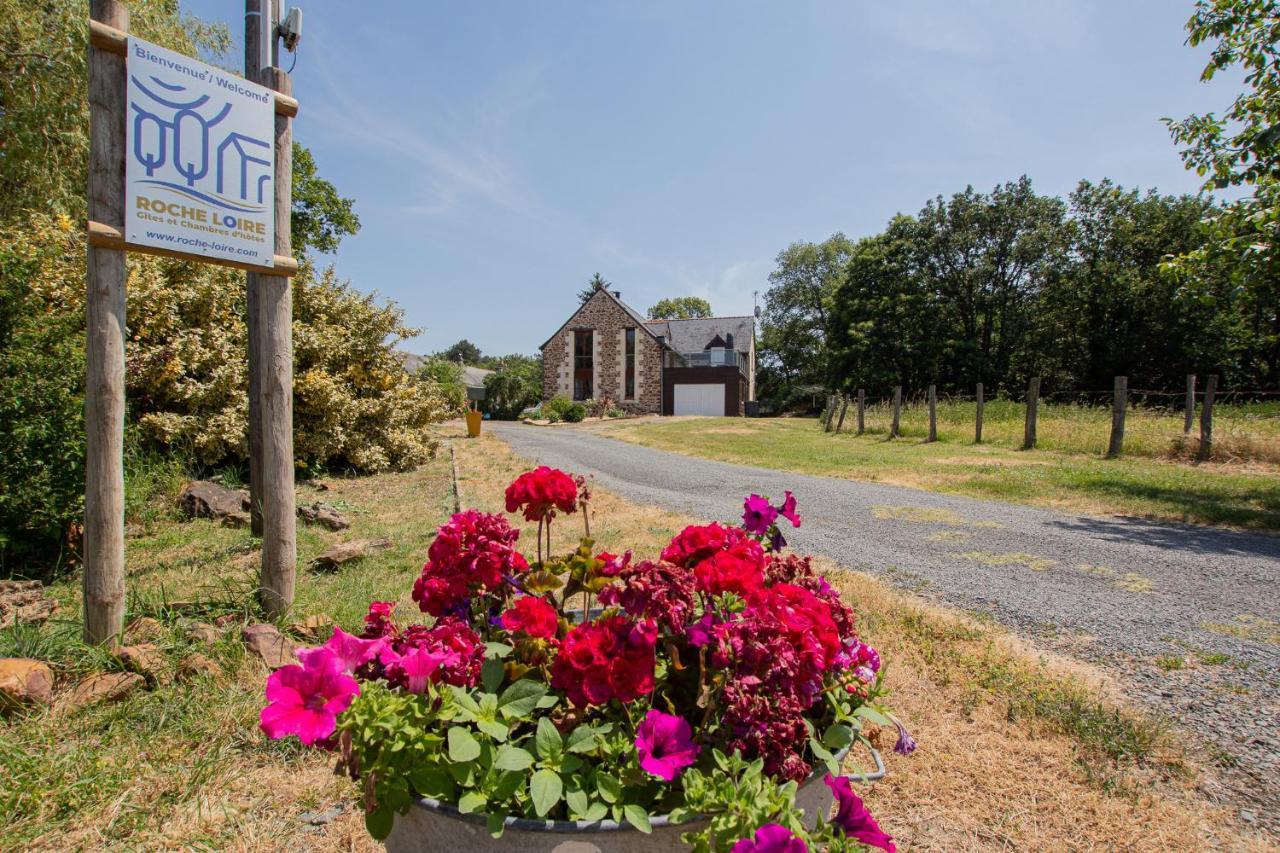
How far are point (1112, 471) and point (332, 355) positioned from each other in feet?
39.7

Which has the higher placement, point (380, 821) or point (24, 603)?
point (380, 821)

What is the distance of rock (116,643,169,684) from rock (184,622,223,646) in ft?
0.58

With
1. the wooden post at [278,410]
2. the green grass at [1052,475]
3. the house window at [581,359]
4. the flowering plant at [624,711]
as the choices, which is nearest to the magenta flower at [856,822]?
the flowering plant at [624,711]

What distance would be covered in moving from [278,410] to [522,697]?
2724 mm

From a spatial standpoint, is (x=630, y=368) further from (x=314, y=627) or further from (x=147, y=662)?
(x=147, y=662)

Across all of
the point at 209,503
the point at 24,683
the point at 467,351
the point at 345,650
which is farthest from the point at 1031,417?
the point at 467,351

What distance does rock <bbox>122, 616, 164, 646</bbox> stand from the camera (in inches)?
109

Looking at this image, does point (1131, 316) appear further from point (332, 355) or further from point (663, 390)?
point (332, 355)

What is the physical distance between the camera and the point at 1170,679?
111 inches

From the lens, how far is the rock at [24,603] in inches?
121

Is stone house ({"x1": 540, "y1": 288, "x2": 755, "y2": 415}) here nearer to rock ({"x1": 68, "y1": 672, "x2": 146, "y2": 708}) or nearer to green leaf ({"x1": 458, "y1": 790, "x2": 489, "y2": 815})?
rock ({"x1": 68, "y1": 672, "x2": 146, "y2": 708})

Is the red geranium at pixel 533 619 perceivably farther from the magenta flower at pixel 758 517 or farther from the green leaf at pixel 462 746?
the magenta flower at pixel 758 517

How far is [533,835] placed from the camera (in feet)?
3.63

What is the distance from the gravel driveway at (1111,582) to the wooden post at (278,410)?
378 centimetres
